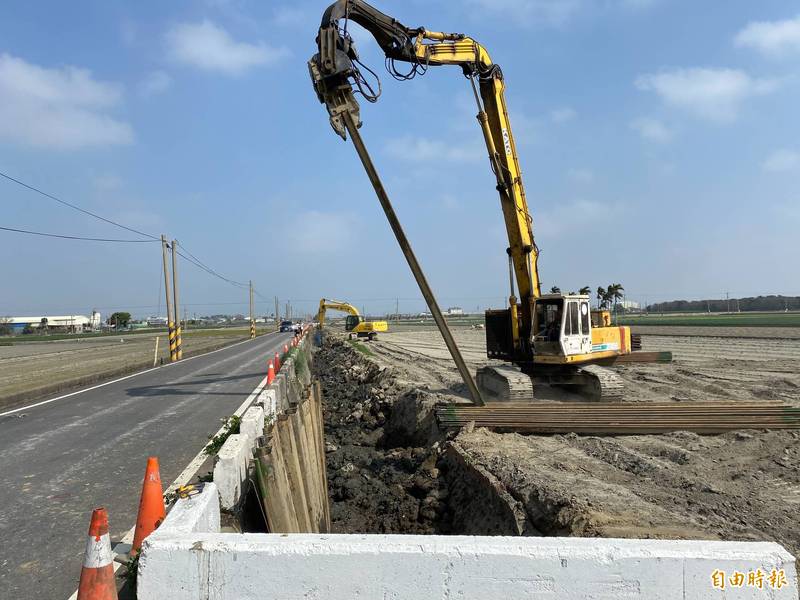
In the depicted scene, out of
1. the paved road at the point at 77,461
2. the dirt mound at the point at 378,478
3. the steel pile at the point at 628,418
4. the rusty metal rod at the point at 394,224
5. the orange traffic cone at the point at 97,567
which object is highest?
the rusty metal rod at the point at 394,224

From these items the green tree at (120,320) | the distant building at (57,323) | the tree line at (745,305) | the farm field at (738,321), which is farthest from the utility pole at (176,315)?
the green tree at (120,320)

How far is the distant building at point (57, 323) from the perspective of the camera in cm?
12825

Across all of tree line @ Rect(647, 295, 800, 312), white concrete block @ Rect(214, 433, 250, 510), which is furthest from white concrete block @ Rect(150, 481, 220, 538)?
tree line @ Rect(647, 295, 800, 312)

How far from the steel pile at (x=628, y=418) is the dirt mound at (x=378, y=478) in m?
1.00

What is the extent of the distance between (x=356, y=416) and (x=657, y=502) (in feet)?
22.3

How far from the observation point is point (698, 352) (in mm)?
23641

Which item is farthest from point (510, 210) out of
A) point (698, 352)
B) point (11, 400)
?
point (698, 352)

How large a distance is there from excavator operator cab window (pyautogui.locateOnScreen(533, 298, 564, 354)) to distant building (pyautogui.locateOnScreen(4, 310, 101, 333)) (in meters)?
128

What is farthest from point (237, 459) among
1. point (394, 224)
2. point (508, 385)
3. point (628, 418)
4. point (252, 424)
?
point (508, 385)

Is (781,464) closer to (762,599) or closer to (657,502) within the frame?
(657,502)

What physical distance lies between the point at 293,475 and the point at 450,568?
2474 millimetres

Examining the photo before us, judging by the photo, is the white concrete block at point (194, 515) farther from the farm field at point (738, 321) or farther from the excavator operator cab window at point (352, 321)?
the farm field at point (738, 321)

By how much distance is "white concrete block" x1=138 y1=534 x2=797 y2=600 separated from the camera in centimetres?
236

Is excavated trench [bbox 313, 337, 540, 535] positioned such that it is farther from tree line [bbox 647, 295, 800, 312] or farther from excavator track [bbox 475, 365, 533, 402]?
tree line [bbox 647, 295, 800, 312]
